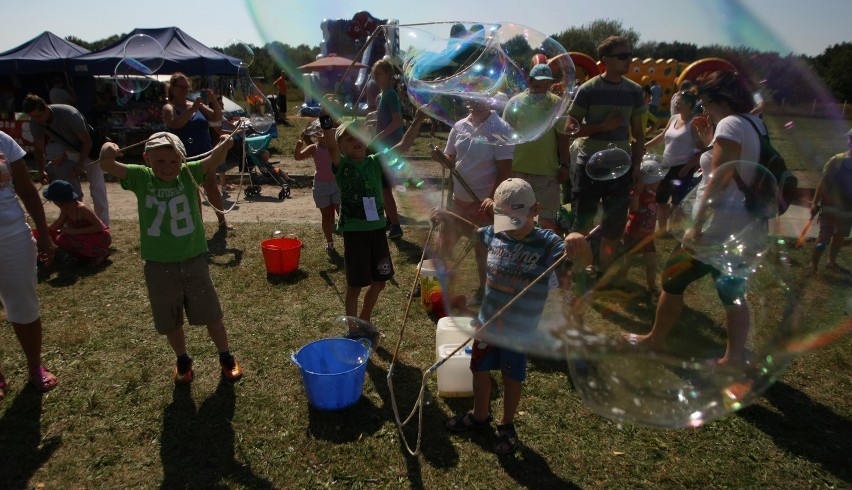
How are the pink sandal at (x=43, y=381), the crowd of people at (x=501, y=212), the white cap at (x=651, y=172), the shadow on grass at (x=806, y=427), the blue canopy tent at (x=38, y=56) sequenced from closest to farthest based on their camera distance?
1. the crowd of people at (x=501, y=212)
2. the shadow on grass at (x=806, y=427)
3. the pink sandal at (x=43, y=381)
4. the white cap at (x=651, y=172)
5. the blue canopy tent at (x=38, y=56)

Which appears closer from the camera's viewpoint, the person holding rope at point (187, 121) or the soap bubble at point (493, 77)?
the soap bubble at point (493, 77)

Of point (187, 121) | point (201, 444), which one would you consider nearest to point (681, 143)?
point (201, 444)

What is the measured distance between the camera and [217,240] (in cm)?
709

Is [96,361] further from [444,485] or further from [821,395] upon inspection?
[821,395]

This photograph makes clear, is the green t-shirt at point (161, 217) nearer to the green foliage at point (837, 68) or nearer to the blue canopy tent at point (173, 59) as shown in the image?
the green foliage at point (837, 68)

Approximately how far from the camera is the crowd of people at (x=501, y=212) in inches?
108

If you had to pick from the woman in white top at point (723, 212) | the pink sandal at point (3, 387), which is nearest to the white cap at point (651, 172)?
the woman in white top at point (723, 212)

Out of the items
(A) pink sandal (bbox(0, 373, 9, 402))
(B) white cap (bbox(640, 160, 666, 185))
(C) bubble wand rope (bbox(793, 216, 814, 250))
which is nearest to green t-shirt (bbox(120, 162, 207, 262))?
(A) pink sandal (bbox(0, 373, 9, 402))

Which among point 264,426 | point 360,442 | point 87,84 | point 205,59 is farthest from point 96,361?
point 87,84

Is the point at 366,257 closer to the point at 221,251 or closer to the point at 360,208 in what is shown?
the point at 360,208

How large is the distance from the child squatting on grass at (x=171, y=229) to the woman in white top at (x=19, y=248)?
64 cm

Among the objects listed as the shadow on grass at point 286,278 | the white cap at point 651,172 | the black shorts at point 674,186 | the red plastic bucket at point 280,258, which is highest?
the white cap at point 651,172

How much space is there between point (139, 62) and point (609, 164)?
11.4 m

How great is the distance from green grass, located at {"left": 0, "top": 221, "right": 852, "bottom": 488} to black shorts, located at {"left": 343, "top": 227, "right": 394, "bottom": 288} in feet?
2.24
